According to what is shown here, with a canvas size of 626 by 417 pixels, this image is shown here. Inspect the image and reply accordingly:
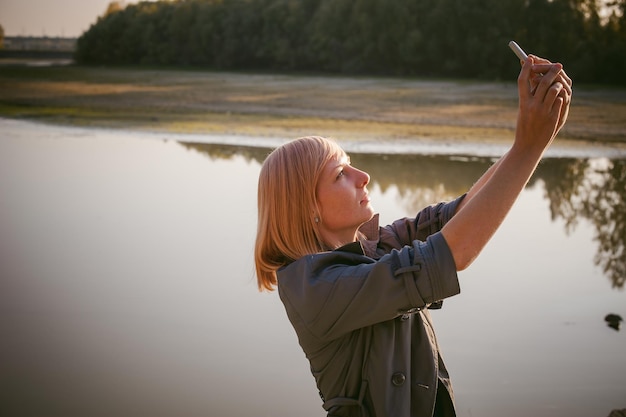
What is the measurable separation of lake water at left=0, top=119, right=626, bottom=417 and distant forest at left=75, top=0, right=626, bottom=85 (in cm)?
2320

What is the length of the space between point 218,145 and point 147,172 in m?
3.09

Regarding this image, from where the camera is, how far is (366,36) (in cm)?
3747

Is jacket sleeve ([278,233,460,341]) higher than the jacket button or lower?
higher

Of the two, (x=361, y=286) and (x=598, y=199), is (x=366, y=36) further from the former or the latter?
(x=361, y=286)

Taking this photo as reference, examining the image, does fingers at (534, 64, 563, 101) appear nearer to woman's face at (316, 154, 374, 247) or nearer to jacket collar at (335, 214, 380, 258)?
woman's face at (316, 154, 374, 247)

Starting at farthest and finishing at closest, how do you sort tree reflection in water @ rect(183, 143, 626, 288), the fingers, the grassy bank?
the grassy bank, tree reflection in water @ rect(183, 143, 626, 288), the fingers

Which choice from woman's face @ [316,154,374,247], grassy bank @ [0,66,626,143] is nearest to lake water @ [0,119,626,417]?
woman's face @ [316,154,374,247]

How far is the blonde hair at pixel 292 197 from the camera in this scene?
6.09 ft

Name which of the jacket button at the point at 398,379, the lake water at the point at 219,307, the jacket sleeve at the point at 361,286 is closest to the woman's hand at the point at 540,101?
the jacket sleeve at the point at 361,286

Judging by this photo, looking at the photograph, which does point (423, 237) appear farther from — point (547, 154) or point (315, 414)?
point (547, 154)

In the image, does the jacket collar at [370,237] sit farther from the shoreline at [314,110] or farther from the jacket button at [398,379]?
the shoreline at [314,110]

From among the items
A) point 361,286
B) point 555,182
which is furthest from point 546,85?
point 555,182

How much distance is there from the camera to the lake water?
409 centimetres

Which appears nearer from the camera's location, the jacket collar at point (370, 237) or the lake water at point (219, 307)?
the jacket collar at point (370, 237)
